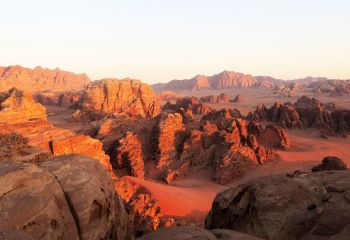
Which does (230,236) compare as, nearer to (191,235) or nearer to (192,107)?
(191,235)

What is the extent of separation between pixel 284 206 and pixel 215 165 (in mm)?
18131

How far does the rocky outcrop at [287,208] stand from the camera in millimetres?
8302

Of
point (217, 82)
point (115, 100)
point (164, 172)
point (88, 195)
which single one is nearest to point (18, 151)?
point (88, 195)

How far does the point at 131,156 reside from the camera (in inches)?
1147

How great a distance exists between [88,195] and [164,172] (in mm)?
20347

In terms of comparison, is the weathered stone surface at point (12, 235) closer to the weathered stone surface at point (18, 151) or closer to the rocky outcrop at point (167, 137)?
the weathered stone surface at point (18, 151)

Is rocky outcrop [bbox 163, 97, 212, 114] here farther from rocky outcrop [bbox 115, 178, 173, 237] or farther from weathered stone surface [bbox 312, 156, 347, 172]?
rocky outcrop [bbox 115, 178, 173, 237]

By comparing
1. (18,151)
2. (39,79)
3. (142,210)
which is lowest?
(142,210)

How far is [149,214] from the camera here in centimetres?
1919

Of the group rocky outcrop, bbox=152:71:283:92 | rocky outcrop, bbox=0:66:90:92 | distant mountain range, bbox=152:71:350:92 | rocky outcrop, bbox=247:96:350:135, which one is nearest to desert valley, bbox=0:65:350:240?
rocky outcrop, bbox=247:96:350:135

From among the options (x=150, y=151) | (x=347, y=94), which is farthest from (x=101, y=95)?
(x=347, y=94)

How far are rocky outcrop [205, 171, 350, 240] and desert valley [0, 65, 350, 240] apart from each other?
3 centimetres

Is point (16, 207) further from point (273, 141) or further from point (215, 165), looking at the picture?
point (273, 141)

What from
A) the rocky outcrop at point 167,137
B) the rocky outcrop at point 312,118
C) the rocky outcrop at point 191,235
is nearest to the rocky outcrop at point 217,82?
the rocky outcrop at point 312,118
